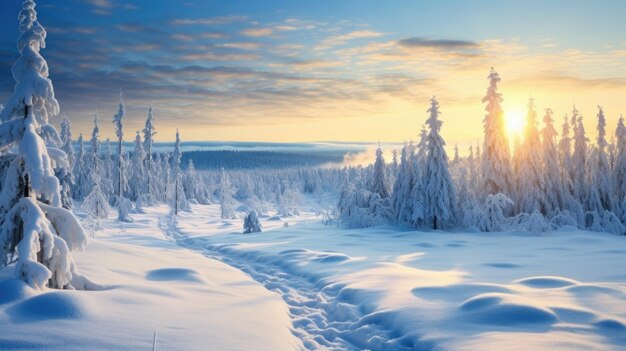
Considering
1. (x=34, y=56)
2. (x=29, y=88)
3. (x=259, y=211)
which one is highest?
(x=34, y=56)

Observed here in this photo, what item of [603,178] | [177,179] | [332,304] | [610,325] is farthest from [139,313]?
[177,179]

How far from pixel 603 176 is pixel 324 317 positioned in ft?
→ 113

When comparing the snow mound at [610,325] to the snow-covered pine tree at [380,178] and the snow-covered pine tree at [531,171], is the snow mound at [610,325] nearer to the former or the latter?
the snow-covered pine tree at [531,171]

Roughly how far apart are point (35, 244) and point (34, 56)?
12.9 ft

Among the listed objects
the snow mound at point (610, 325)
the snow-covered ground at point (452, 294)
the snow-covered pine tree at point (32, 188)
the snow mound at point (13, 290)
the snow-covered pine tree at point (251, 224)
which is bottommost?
the snow-covered pine tree at point (251, 224)

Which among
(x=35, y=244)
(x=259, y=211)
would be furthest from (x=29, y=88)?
(x=259, y=211)

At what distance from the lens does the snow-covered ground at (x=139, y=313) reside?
591 centimetres

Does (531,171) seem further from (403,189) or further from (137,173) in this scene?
(137,173)

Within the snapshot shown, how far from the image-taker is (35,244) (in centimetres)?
725

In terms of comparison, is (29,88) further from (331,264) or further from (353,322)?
(331,264)

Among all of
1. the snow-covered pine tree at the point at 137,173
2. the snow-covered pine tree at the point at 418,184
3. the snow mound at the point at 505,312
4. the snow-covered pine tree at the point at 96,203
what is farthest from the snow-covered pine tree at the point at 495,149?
the snow-covered pine tree at the point at 137,173

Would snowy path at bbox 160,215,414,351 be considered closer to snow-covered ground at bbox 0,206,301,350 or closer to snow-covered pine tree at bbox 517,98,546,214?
snow-covered ground at bbox 0,206,301,350

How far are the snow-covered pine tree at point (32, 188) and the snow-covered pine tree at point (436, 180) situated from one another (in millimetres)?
26745

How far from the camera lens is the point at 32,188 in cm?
789
